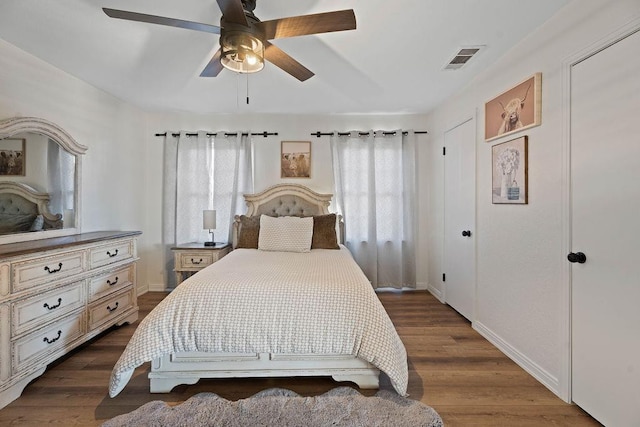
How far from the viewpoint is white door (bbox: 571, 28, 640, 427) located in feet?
4.84

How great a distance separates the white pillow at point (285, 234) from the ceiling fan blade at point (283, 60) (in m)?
1.65

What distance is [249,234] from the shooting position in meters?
3.45

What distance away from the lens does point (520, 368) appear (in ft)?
7.22

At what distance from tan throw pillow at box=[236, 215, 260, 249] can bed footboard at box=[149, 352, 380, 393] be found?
161 centimetres

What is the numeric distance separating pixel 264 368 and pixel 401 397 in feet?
2.95

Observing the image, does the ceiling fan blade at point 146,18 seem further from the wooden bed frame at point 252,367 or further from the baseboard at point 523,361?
the baseboard at point 523,361

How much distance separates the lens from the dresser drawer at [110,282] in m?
2.48

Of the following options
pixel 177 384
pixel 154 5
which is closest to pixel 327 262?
pixel 177 384

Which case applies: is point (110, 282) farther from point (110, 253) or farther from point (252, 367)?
point (252, 367)

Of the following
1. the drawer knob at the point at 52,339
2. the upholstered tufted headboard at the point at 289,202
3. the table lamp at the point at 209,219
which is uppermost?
the upholstered tufted headboard at the point at 289,202

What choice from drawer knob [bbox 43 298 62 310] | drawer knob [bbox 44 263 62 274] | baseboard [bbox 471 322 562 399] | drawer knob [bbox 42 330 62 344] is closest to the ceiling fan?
drawer knob [bbox 44 263 62 274]

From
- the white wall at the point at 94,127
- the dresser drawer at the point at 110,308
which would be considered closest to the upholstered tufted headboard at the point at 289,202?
the white wall at the point at 94,127

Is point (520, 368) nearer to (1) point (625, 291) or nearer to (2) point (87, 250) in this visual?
(1) point (625, 291)

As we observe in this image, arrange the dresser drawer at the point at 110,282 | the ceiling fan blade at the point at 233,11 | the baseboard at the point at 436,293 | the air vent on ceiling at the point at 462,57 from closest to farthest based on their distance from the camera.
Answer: the ceiling fan blade at the point at 233,11 < the air vent on ceiling at the point at 462,57 < the dresser drawer at the point at 110,282 < the baseboard at the point at 436,293
